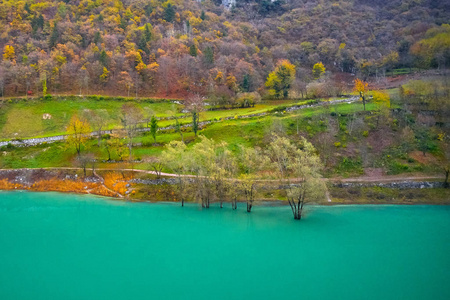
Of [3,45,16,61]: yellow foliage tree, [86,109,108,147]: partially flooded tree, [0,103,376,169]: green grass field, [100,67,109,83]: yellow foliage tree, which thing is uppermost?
[3,45,16,61]: yellow foliage tree

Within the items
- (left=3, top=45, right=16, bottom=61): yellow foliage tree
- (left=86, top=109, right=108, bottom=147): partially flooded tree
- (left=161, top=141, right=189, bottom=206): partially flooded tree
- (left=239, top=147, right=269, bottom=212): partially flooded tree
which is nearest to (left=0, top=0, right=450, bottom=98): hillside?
(left=3, top=45, right=16, bottom=61): yellow foliage tree

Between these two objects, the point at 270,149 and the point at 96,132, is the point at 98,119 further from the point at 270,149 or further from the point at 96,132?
the point at 270,149

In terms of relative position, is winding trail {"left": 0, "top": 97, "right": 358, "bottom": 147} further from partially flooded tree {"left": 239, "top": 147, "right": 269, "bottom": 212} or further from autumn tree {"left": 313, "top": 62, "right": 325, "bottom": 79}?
autumn tree {"left": 313, "top": 62, "right": 325, "bottom": 79}

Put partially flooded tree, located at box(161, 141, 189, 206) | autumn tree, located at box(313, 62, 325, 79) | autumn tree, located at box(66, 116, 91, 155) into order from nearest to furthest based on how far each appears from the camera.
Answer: partially flooded tree, located at box(161, 141, 189, 206)
autumn tree, located at box(66, 116, 91, 155)
autumn tree, located at box(313, 62, 325, 79)

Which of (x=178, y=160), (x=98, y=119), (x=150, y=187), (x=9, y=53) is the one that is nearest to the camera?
(x=178, y=160)

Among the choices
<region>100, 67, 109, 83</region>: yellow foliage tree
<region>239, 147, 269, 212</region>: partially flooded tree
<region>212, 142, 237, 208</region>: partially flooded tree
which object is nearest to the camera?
<region>239, 147, 269, 212</region>: partially flooded tree

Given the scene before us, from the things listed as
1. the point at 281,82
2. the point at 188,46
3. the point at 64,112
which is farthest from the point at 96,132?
the point at 188,46

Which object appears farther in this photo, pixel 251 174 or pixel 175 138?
pixel 175 138

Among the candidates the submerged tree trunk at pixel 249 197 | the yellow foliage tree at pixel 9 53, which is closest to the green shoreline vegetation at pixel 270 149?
the submerged tree trunk at pixel 249 197

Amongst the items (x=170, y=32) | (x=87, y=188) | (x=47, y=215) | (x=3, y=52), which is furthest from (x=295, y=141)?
(x=3, y=52)

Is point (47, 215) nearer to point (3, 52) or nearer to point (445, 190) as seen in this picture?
point (445, 190)

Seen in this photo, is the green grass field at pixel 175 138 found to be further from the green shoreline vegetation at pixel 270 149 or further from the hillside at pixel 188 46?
the hillside at pixel 188 46
